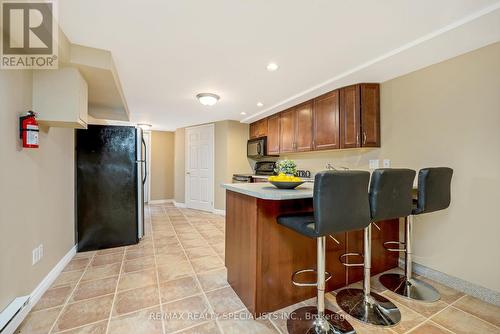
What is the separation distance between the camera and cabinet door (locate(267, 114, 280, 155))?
4.33 meters

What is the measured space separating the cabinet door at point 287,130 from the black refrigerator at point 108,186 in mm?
2522

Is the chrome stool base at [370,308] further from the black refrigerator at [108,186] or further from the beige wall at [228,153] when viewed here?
the beige wall at [228,153]

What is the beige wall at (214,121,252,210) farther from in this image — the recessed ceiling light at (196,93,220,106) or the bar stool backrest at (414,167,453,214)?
the bar stool backrest at (414,167,453,214)

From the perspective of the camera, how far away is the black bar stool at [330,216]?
4.09ft

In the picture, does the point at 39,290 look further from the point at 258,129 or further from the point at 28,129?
the point at 258,129

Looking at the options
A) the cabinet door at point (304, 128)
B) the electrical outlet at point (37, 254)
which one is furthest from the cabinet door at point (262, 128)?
the electrical outlet at point (37, 254)

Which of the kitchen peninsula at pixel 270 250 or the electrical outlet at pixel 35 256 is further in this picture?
the electrical outlet at pixel 35 256

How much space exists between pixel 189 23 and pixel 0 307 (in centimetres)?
241

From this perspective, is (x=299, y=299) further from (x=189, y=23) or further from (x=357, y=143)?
(x=189, y=23)

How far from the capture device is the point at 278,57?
2193mm

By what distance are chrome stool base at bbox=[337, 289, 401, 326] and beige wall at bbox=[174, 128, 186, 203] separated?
5059 mm

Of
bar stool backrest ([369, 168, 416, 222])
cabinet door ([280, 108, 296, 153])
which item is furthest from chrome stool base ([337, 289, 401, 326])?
cabinet door ([280, 108, 296, 153])

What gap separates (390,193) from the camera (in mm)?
1615

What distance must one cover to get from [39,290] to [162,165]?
16.2 feet
